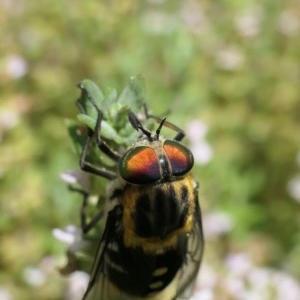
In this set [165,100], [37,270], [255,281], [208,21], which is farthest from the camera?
[208,21]

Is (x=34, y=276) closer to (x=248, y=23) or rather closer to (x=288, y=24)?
(x=248, y=23)

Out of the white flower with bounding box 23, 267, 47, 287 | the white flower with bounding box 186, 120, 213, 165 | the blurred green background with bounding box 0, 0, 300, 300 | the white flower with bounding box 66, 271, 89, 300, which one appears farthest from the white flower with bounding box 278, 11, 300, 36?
the white flower with bounding box 66, 271, 89, 300

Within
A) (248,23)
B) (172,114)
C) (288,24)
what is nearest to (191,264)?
(172,114)

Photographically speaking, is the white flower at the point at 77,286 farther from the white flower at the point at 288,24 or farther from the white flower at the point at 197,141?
the white flower at the point at 288,24

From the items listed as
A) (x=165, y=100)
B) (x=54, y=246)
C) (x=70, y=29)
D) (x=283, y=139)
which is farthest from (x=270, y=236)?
(x=70, y=29)

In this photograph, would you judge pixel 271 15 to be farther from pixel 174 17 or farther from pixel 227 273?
pixel 227 273

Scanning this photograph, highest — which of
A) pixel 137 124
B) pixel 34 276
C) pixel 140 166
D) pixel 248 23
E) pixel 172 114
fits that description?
pixel 248 23

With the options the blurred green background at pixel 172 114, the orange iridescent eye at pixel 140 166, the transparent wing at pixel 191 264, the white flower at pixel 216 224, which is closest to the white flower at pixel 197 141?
the blurred green background at pixel 172 114
